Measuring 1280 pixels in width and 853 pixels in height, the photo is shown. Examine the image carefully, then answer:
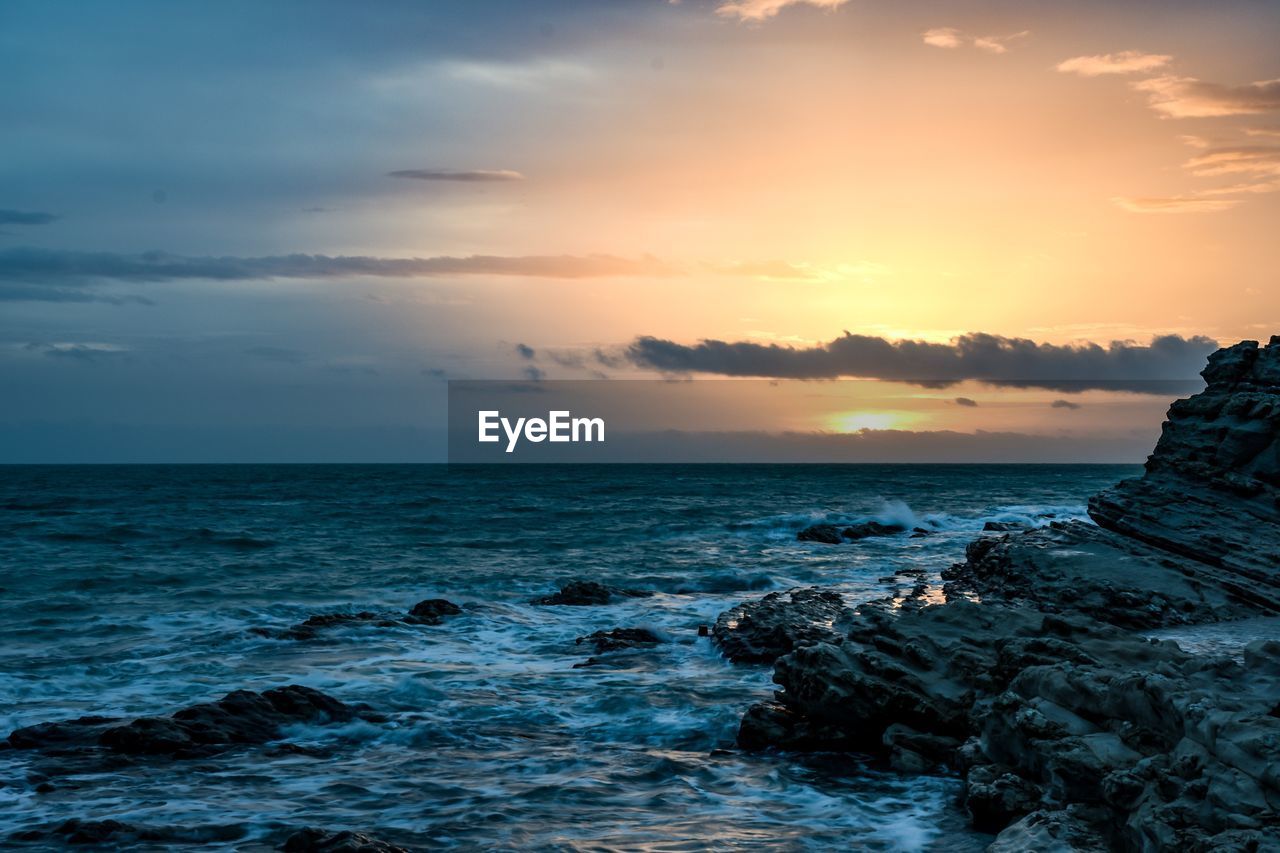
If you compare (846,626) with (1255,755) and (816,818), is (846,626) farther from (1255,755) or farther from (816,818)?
(1255,755)

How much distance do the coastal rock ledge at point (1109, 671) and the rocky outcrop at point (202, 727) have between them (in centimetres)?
820

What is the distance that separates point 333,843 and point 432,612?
19.5 metres

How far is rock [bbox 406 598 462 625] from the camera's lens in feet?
102

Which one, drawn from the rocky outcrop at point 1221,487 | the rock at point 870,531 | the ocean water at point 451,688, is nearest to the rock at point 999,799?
the ocean water at point 451,688

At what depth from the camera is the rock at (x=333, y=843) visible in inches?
487

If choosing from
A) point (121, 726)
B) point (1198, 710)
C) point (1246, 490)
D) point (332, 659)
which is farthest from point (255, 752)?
point (1246, 490)

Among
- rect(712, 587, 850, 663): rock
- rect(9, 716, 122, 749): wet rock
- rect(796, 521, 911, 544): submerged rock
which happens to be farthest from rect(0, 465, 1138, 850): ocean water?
rect(796, 521, 911, 544): submerged rock

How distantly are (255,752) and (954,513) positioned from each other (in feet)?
238

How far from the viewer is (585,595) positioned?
35625mm

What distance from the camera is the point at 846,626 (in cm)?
2262

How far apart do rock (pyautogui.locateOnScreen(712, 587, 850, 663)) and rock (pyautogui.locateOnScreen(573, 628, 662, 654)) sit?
1.77 metres

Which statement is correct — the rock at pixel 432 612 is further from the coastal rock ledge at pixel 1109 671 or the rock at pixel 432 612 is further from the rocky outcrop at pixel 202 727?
the coastal rock ledge at pixel 1109 671

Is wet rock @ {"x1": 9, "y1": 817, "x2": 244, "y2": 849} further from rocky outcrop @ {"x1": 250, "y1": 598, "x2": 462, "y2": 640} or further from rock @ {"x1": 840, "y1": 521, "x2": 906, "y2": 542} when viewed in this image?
rock @ {"x1": 840, "y1": 521, "x2": 906, "y2": 542}

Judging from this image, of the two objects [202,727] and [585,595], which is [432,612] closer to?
[585,595]
